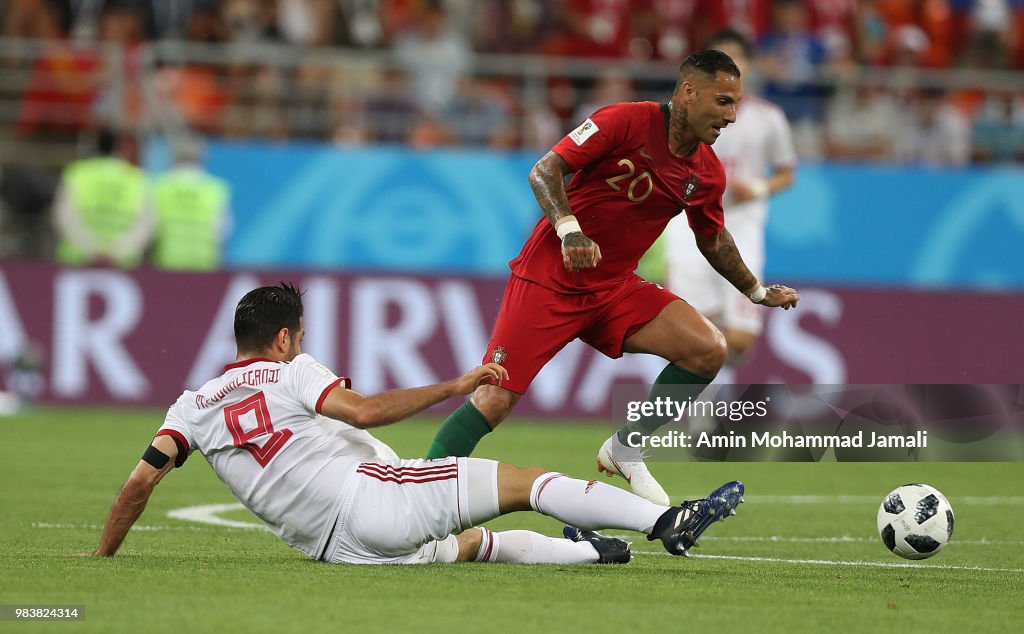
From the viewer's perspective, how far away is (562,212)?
282 inches

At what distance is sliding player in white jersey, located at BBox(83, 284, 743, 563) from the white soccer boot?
1214mm

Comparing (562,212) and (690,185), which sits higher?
(690,185)

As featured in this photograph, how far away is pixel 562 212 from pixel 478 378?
136 centimetres

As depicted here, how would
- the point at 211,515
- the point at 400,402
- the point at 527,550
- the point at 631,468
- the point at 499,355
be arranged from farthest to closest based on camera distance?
1. the point at 211,515
2. the point at 631,468
3. the point at 499,355
4. the point at 527,550
5. the point at 400,402

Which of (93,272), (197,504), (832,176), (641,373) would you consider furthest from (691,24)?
(197,504)

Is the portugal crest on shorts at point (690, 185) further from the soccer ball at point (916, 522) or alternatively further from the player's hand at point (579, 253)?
the soccer ball at point (916, 522)

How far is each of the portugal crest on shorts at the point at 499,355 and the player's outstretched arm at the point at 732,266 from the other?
114 centimetres

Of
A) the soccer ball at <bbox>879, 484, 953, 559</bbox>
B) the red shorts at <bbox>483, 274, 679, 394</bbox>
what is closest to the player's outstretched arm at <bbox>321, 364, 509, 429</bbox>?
the red shorts at <bbox>483, 274, 679, 394</bbox>

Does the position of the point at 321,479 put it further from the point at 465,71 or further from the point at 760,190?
the point at 465,71

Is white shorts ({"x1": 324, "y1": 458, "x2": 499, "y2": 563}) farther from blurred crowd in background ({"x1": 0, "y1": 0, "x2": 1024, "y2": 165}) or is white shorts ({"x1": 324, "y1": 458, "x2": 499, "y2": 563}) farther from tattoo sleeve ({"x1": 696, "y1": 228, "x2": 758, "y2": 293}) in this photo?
blurred crowd in background ({"x1": 0, "y1": 0, "x2": 1024, "y2": 165})

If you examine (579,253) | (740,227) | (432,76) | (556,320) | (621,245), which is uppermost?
(432,76)

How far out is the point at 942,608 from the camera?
586 cm

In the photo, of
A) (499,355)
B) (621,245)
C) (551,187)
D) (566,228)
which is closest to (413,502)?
(499,355)

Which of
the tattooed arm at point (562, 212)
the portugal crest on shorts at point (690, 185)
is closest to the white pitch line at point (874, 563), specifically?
the tattooed arm at point (562, 212)
